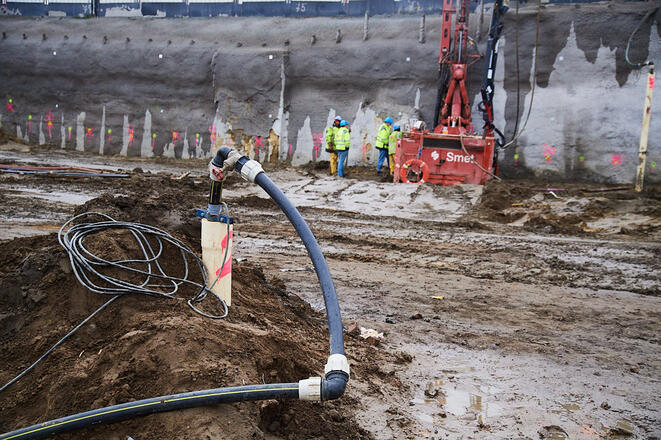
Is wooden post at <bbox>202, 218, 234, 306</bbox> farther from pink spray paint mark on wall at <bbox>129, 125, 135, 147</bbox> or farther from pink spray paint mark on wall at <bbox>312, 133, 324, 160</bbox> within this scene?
pink spray paint mark on wall at <bbox>129, 125, 135, 147</bbox>

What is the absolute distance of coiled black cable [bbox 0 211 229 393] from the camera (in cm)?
435

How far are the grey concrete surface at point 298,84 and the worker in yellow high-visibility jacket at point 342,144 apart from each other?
2.38 m

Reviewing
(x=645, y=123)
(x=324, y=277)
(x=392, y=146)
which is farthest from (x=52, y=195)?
(x=645, y=123)

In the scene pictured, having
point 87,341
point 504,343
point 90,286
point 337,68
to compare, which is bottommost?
point 504,343

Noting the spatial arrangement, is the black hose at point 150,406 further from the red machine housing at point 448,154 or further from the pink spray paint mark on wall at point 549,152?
the pink spray paint mark on wall at point 549,152

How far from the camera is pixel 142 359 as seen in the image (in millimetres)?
3729

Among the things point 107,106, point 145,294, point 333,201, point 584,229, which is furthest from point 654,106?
point 107,106

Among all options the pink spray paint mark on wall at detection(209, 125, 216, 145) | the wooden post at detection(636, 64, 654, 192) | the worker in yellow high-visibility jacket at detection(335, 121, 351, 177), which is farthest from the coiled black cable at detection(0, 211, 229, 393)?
the pink spray paint mark on wall at detection(209, 125, 216, 145)

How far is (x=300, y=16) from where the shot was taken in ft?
79.8

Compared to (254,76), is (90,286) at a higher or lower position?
lower

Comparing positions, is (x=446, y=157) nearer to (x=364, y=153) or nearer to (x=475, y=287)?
(x=364, y=153)

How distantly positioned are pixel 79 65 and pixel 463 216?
1880cm

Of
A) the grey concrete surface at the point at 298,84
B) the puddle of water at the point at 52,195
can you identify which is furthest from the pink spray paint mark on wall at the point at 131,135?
the puddle of water at the point at 52,195

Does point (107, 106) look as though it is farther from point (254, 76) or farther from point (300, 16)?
point (300, 16)
